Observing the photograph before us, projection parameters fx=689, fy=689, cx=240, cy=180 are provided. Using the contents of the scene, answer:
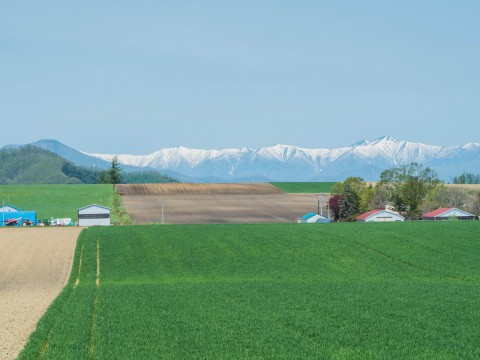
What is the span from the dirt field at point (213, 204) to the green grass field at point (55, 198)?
280 inches

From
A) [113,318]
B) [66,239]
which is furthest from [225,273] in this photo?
[66,239]

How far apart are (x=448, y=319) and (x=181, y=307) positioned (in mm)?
12429

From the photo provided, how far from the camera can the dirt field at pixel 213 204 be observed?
126m

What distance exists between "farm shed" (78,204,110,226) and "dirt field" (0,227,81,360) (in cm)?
2272

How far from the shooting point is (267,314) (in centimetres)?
3098

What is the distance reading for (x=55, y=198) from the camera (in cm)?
15438

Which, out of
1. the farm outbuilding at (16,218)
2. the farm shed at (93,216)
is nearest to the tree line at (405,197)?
the farm shed at (93,216)

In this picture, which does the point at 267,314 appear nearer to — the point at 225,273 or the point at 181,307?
the point at 181,307

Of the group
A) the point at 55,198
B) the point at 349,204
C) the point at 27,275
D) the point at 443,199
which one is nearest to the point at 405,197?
the point at 443,199

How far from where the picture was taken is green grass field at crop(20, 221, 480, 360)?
24.2 metres

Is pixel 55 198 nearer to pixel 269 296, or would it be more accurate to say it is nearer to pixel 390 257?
pixel 390 257

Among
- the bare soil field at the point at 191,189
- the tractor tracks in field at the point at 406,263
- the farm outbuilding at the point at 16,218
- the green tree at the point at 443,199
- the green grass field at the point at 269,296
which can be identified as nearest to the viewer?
the green grass field at the point at 269,296

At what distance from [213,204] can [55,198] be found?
35.4 meters

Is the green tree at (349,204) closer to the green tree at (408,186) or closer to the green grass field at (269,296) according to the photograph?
the green tree at (408,186)
